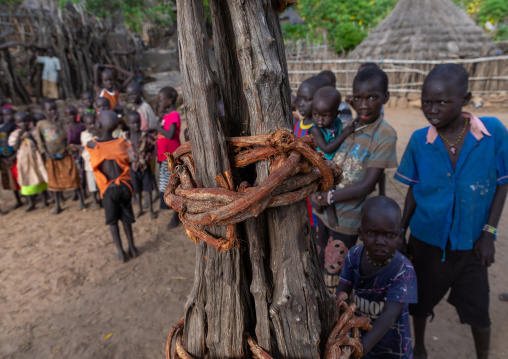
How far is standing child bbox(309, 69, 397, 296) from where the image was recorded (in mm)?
2049

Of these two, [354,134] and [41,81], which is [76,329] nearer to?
[354,134]

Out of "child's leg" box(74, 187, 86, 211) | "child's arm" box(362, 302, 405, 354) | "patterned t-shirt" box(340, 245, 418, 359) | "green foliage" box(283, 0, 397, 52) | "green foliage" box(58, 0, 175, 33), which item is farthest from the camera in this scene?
"green foliage" box(283, 0, 397, 52)

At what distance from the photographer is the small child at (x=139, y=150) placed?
4.07 m

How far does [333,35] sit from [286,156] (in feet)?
62.2

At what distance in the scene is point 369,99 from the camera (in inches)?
82.4

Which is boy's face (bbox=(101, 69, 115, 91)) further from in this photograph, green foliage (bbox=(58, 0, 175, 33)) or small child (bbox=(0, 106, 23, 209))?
green foliage (bbox=(58, 0, 175, 33))

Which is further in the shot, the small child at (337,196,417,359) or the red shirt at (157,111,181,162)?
the red shirt at (157,111,181,162)

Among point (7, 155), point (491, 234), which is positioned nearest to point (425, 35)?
point (491, 234)

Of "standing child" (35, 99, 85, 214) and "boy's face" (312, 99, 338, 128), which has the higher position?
"boy's face" (312, 99, 338, 128)

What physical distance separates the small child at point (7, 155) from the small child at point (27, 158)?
12 cm

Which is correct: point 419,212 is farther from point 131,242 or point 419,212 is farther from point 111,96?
point 111,96

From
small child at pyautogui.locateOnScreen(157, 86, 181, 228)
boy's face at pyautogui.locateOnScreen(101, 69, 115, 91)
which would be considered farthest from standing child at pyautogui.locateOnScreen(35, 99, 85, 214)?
small child at pyautogui.locateOnScreen(157, 86, 181, 228)

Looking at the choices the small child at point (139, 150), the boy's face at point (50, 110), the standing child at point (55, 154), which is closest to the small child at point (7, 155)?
the standing child at point (55, 154)

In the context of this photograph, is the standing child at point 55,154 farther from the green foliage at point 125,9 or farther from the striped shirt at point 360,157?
the green foliage at point 125,9
